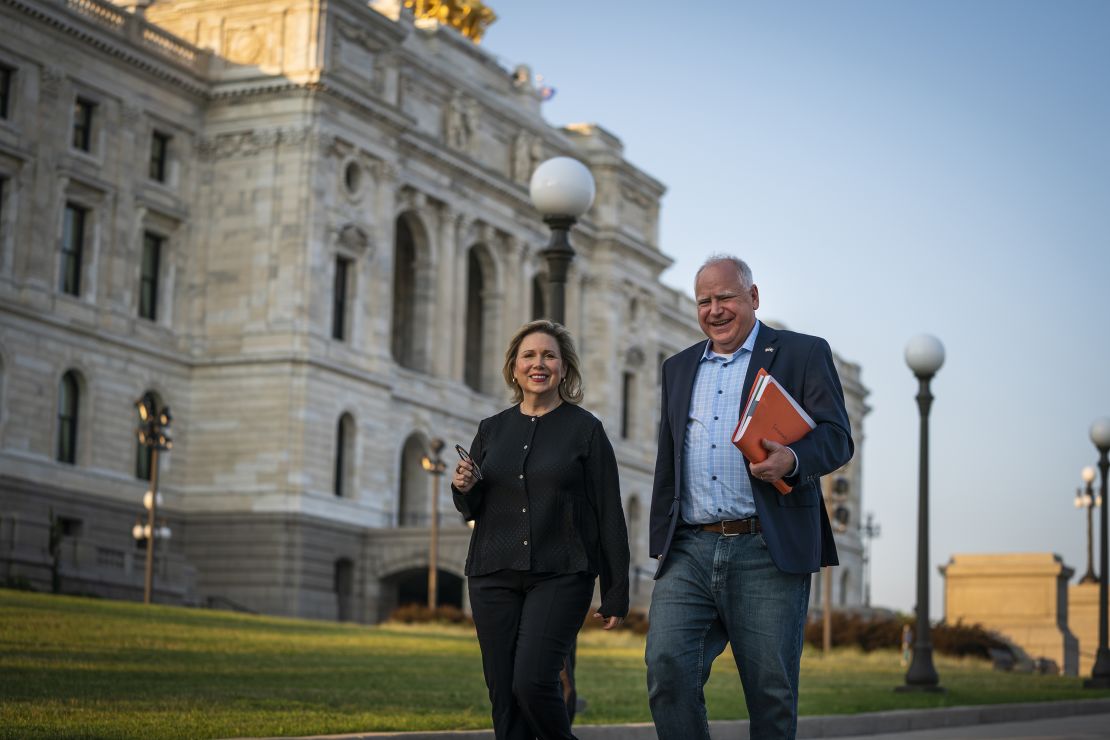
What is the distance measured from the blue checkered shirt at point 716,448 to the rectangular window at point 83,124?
152 ft

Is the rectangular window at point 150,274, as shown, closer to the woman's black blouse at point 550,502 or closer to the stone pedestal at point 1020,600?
the stone pedestal at point 1020,600

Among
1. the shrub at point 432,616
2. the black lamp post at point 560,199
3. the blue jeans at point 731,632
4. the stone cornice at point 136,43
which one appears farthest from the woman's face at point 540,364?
the stone cornice at point 136,43

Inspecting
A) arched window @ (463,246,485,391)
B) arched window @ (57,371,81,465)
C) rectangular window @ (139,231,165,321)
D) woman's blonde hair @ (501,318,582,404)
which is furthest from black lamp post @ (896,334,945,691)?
arched window @ (463,246,485,391)

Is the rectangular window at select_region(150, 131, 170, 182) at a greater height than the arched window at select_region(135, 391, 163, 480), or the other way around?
the rectangular window at select_region(150, 131, 170, 182)

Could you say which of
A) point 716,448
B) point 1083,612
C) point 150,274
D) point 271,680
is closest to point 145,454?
point 150,274

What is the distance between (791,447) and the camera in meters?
8.30

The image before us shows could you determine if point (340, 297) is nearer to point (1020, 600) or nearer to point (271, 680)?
point (1020, 600)

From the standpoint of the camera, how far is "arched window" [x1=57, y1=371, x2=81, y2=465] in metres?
51.2

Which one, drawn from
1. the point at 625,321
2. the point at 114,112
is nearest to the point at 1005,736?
the point at 114,112

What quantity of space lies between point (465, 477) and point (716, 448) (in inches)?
47.8

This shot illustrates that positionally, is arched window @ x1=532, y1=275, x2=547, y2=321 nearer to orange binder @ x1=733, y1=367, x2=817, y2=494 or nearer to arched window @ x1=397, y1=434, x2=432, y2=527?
arched window @ x1=397, y1=434, x2=432, y2=527

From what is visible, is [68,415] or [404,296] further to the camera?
[404,296]

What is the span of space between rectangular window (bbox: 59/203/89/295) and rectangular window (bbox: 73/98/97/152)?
1762mm

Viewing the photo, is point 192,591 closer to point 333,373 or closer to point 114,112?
point 333,373
